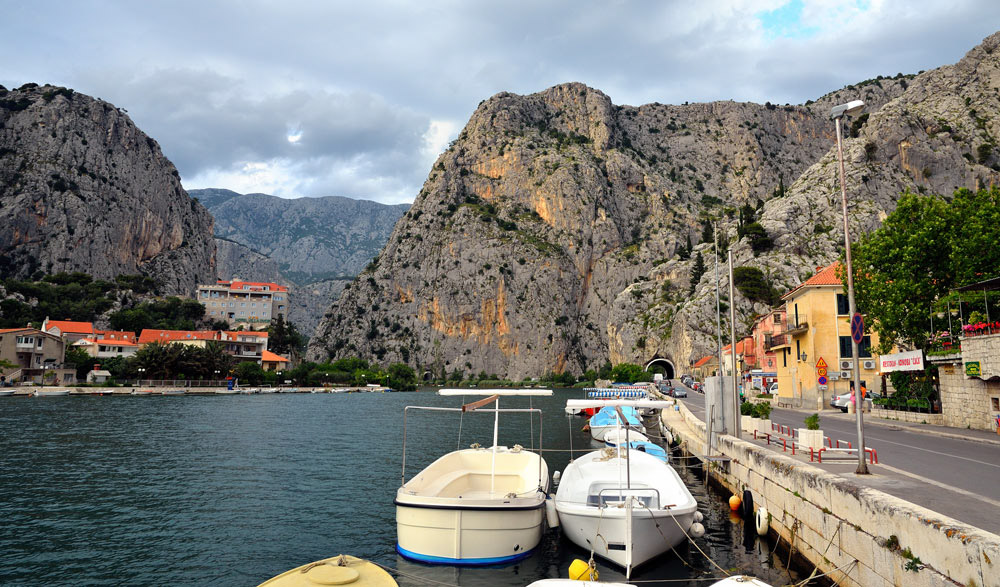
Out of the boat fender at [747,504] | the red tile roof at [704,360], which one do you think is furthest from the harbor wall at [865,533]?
the red tile roof at [704,360]

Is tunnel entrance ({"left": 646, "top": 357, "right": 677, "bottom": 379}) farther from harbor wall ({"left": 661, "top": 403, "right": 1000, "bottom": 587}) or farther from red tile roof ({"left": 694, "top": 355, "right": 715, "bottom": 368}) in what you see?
harbor wall ({"left": 661, "top": 403, "right": 1000, "bottom": 587})

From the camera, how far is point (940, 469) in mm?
14117

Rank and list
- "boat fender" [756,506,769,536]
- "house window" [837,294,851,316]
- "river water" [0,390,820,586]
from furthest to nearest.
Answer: "house window" [837,294,851,316]
"boat fender" [756,506,769,536]
"river water" [0,390,820,586]

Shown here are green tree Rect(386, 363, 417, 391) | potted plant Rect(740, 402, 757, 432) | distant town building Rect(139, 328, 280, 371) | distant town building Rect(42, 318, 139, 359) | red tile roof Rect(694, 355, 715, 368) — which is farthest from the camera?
green tree Rect(386, 363, 417, 391)

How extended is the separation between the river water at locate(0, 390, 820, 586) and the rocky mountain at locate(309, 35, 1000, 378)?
85967 mm

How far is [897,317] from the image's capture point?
29.5 m

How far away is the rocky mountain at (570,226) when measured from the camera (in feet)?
478

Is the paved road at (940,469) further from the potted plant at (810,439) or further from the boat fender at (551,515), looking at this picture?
the boat fender at (551,515)

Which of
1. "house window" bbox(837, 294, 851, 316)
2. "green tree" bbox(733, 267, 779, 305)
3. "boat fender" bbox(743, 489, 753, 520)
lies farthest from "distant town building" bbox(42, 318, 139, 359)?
"boat fender" bbox(743, 489, 753, 520)

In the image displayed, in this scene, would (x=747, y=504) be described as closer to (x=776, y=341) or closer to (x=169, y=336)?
(x=776, y=341)

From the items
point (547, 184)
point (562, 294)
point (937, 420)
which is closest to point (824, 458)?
point (937, 420)

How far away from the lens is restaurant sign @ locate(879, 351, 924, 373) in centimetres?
2861

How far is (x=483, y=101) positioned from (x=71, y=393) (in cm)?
14604

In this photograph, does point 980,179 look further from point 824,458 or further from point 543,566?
point 543,566
